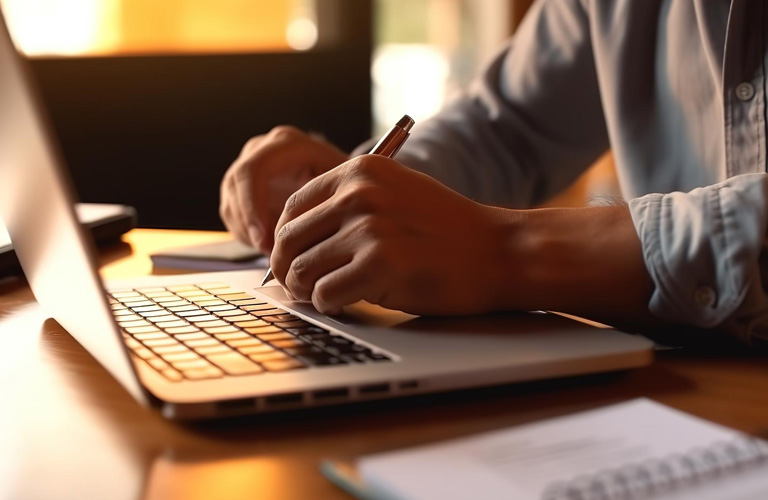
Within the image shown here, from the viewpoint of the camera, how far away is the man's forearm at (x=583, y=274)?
1.93 ft

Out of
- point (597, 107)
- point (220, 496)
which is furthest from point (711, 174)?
point (220, 496)

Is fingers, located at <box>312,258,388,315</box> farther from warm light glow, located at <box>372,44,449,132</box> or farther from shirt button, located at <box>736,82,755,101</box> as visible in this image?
warm light glow, located at <box>372,44,449,132</box>

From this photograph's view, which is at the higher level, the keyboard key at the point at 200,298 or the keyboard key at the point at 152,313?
the keyboard key at the point at 152,313

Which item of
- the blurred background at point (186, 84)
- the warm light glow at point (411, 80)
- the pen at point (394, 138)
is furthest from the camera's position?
the warm light glow at point (411, 80)

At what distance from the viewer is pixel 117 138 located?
6.07 feet

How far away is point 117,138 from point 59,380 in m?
1.41

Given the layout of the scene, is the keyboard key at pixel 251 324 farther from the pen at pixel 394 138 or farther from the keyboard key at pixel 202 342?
the pen at pixel 394 138

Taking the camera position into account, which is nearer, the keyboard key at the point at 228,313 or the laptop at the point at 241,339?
the laptop at the point at 241,339

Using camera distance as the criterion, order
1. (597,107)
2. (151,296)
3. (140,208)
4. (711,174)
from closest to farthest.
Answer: (151,296)
(711,174)
(597,107)
(140,208)

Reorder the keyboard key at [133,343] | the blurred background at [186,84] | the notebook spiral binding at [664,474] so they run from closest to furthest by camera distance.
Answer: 1. the notebook spiral binding at [664,474]
2. the keyboard key at [133,343]
3. the blurred background at [186,84]

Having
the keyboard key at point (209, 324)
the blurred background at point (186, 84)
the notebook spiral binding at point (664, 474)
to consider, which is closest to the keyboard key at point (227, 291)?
the keyboard key at point (209, 324)

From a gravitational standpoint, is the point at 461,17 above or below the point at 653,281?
below

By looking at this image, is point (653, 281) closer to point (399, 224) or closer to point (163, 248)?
point (399, 224)

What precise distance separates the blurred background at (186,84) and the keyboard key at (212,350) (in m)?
0.90
